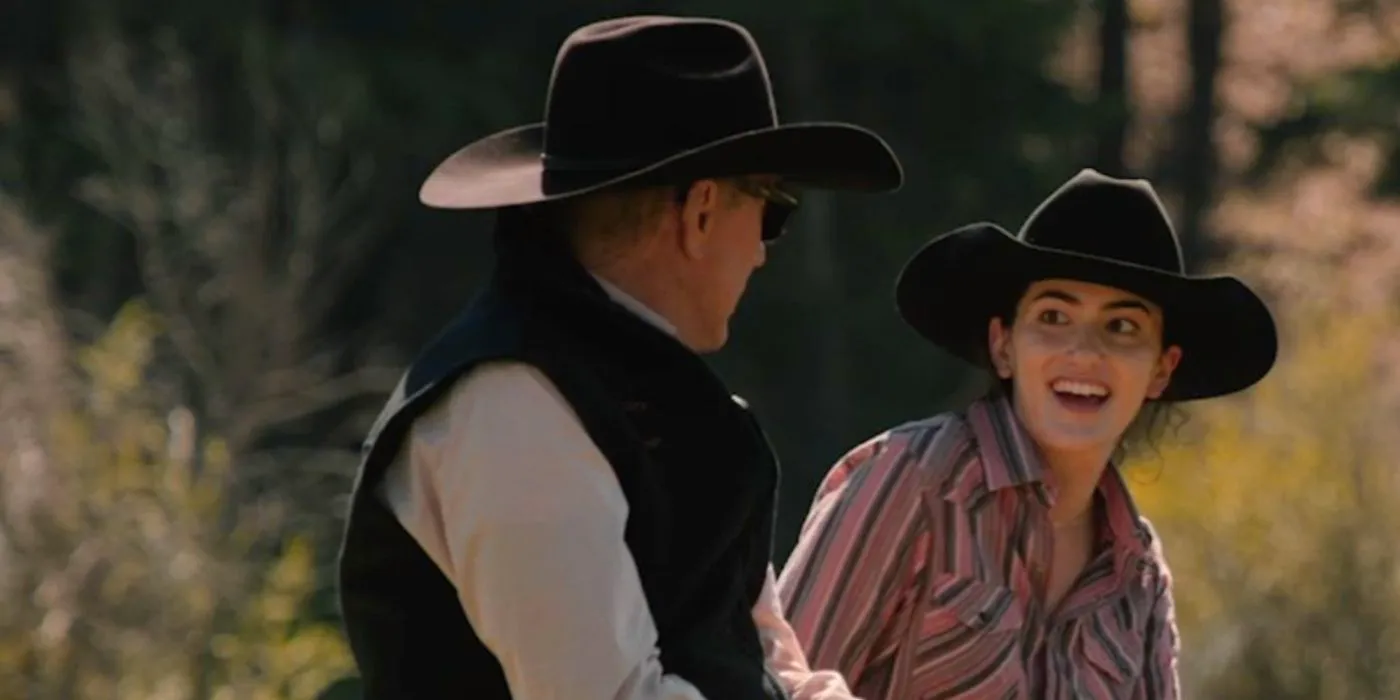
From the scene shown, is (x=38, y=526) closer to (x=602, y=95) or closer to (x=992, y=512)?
(x=992, y=512)

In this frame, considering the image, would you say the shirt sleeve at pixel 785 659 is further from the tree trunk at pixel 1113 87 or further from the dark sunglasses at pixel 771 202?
the tree trunk at pixel 1113 87

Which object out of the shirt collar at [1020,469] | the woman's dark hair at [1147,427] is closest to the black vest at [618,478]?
the shirt collar at [1020,469]

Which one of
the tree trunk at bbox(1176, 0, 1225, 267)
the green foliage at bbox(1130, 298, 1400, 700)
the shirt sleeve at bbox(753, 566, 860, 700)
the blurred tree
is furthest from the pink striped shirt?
the tree trunk at bbox(1176, 0, 1225, 267)

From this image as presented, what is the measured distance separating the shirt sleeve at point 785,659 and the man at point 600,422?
0.07 metres

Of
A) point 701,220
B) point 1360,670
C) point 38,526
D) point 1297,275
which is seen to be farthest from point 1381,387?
point 1297,275

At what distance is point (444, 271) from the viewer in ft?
Result: 60.1

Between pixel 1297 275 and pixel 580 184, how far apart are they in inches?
845

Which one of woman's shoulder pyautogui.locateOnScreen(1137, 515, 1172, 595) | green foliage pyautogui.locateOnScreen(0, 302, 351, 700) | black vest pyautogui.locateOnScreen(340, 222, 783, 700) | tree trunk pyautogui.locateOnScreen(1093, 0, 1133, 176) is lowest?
tree trunk pyautogui.locateOnScreen(1093, 0, 1133, 176)

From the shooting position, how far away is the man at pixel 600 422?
197 cm

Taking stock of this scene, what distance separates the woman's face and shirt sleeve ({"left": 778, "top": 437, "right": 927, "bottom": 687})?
19 centimetres

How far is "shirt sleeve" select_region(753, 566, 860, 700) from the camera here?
7.66ft

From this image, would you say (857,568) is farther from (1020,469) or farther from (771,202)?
(771,202)

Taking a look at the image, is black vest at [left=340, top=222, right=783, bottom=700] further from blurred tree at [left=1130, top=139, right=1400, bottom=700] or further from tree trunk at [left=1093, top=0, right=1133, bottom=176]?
tree trunk at [left=1093, top=0, right=1133, bottom=176]

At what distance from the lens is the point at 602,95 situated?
7.13 ft
